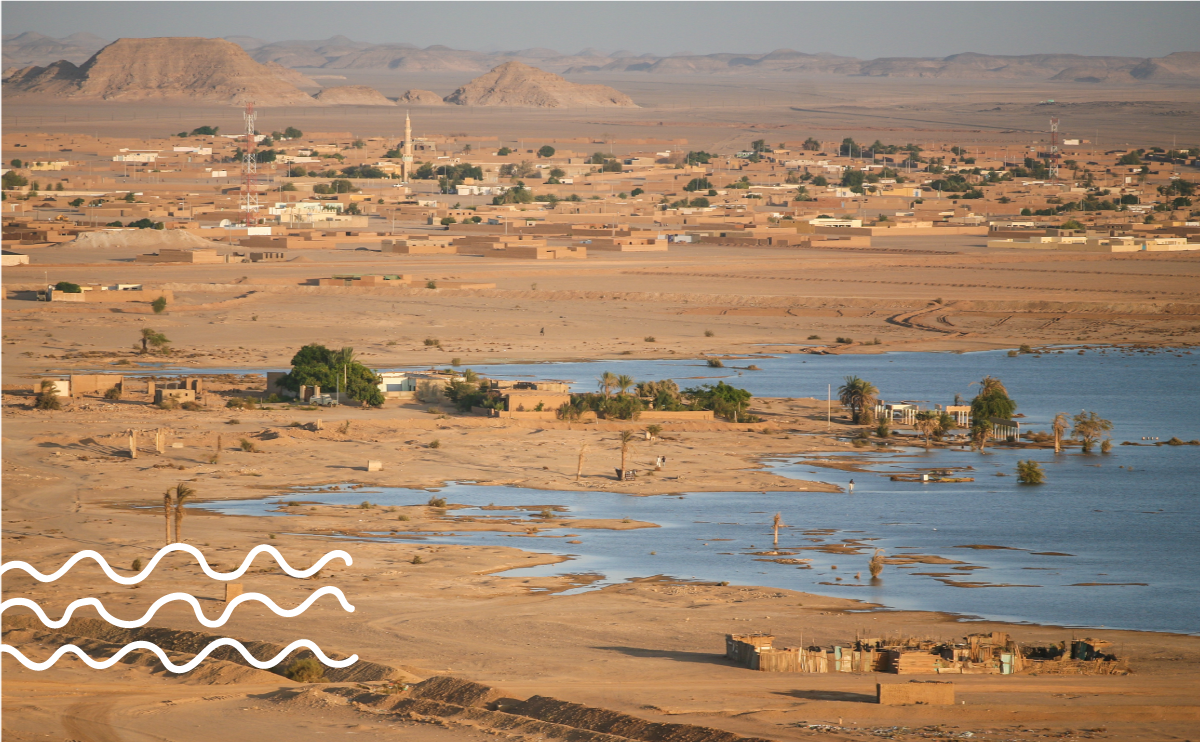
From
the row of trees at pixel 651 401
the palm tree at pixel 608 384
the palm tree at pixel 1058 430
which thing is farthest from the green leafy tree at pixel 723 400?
the palm tree at pixel 1058 430

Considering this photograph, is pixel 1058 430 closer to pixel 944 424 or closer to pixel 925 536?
pixel 944 424

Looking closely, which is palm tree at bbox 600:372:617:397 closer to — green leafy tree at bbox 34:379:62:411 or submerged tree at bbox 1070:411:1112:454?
submerged tree at bbox 1070:411:1112:454

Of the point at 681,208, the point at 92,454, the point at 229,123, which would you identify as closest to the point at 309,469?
the point at 92,454

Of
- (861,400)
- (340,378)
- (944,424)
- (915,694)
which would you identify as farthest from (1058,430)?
(915,694)

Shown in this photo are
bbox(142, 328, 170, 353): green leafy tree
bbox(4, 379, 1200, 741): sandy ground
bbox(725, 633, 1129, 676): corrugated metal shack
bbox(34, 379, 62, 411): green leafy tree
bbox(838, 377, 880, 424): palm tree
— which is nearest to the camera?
bbox(4, 379, 1200, 741): sandy ground

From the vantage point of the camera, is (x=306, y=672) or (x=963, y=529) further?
(x=963, y=529)

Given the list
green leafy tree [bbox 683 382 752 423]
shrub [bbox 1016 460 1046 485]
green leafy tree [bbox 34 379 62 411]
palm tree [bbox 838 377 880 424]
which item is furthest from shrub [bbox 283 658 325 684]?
palm tree [bbox 838 377 880 424]
